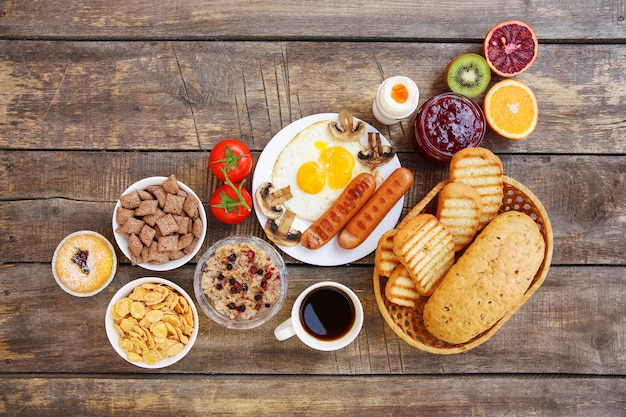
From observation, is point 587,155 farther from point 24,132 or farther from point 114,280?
point 24,132

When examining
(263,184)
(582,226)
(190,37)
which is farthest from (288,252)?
(582,226)

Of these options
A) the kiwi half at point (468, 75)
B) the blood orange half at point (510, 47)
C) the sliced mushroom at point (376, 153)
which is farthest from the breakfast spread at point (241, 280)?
the blood orange half at point (510, 47)

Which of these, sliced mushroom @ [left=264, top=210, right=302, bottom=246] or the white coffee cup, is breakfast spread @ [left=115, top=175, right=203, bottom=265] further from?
the white coffee cup

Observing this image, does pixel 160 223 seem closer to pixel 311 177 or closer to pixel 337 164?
pixel 311 177

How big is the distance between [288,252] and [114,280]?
1048 mm

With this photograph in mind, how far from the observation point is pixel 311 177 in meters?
2.71

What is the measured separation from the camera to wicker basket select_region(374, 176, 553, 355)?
2.56m

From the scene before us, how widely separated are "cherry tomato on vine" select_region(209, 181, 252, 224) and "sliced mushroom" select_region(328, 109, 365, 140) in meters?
0.62

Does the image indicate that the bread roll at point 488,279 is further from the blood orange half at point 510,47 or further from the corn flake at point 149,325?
the corn flake at point 149,325

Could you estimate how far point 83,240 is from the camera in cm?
262

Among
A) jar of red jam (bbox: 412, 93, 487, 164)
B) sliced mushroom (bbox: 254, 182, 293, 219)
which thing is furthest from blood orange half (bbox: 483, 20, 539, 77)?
sliced mushroom (bbox: 254, 182, 293, 219)

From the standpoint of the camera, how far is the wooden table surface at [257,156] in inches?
111

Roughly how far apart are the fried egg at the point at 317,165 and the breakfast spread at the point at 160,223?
52 centimetres

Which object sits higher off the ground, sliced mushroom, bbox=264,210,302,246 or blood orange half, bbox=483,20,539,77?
blood orange half, bbox=483,20,539,77
